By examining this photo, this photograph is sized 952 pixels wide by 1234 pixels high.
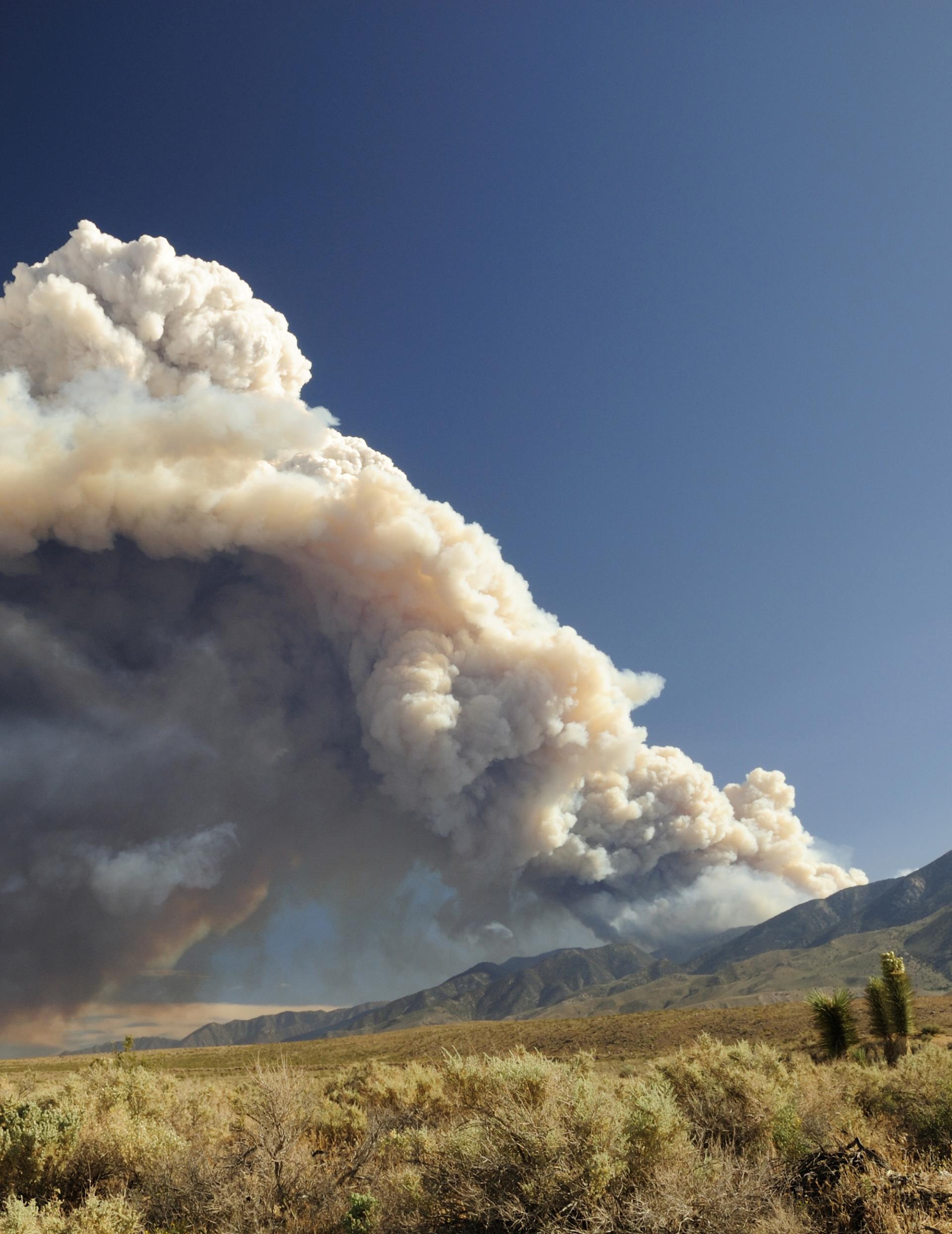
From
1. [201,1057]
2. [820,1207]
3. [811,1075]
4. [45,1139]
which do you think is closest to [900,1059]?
[811,1075]

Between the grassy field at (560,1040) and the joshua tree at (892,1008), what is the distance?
9.31m

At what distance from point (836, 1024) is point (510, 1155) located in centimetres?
1900

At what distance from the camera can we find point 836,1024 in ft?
71.8

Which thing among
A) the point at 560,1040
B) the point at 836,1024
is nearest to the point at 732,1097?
the point at 836,1024

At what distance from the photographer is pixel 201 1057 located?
202ft

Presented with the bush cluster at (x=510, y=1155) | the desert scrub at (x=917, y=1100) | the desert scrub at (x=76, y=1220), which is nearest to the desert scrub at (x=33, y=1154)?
the bush cluster at (x=510, y=1155)

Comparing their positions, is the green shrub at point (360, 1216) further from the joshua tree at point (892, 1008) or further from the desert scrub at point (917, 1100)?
the joshua tree at point (892, 1008)

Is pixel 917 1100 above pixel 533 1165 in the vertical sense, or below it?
below

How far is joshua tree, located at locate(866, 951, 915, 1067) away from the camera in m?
20.4

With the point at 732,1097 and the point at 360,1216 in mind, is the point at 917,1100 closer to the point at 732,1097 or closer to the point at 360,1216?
the point at 732,1097

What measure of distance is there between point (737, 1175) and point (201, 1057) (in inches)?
2723

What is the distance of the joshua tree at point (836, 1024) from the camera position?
850 inches

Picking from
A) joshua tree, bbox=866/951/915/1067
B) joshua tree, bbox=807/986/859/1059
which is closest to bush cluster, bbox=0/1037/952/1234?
joshua tree, bbox=866/951/915/1067

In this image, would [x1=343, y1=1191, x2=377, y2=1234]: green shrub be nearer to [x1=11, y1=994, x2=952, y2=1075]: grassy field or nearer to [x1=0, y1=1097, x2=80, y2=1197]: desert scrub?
[x1=0, y1=1097, x2=80, y2=1197]: desert scrub
